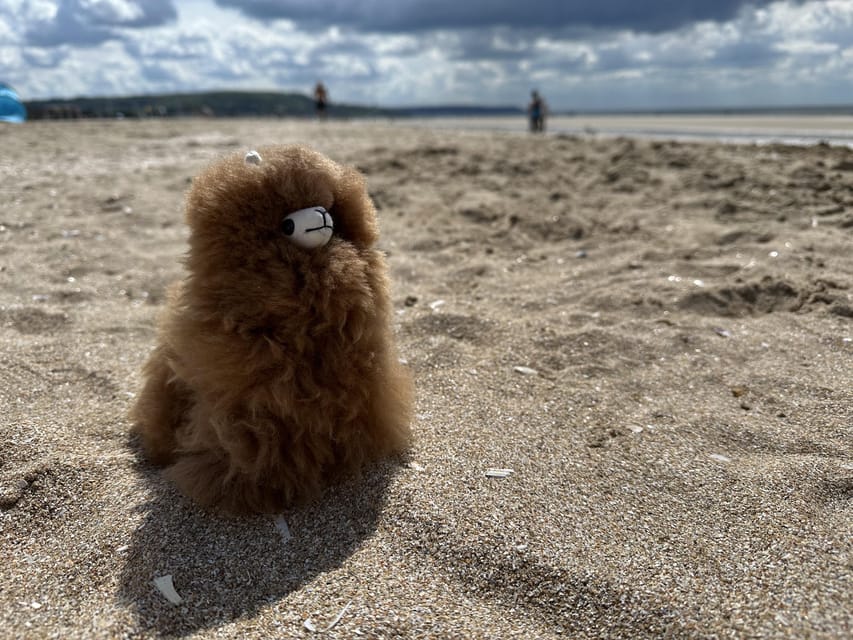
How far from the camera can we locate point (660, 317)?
3902 mm

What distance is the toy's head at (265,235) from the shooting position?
2027 mm

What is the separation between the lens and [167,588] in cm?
192

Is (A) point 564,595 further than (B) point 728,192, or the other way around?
(B) point 728,192

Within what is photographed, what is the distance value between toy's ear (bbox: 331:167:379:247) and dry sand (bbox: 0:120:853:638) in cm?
92

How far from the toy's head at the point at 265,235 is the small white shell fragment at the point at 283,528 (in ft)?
2.54

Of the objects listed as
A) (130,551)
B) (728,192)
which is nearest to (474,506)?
(130,551)

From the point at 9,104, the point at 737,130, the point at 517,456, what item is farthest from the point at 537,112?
the point at 517,456

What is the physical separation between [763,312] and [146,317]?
3973 millimetres

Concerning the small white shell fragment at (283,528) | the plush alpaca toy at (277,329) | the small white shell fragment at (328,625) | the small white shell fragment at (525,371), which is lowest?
the small white shell fragment at (328,625)

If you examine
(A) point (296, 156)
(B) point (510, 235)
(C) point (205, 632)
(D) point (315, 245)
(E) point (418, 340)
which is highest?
(A) point (296, 156)

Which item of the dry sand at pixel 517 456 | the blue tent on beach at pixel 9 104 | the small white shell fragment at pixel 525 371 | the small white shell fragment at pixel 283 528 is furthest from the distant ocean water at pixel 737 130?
the blue tent on beach at pixel 9 104

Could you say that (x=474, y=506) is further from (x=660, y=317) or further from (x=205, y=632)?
(x=660, y=317)

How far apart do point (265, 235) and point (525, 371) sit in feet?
5.75

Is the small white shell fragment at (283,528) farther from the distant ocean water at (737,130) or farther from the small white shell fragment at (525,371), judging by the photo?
the distant ocean water at (737,130)
